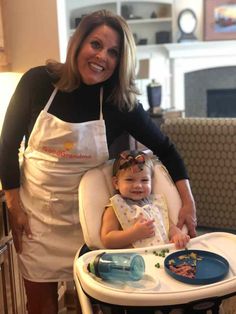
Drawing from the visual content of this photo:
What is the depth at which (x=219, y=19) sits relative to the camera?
5.17m

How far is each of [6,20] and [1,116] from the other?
451 mm

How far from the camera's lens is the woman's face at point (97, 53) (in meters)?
1.39

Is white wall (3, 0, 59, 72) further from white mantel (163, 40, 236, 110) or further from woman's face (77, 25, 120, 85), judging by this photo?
white mantel (163, 40, 236, 110)

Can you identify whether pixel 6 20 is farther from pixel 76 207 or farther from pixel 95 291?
pixel 95 291

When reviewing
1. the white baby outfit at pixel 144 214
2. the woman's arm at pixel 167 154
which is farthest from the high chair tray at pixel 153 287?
the woman's arm at pixel 167 154

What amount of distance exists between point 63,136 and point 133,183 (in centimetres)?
27

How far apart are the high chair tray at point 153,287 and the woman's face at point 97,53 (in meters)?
0.56

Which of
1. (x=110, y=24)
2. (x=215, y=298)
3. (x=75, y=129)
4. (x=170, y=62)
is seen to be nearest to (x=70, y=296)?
(x=75, y=129)

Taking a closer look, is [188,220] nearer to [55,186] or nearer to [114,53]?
[55,186]

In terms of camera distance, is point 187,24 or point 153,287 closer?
point 153,287

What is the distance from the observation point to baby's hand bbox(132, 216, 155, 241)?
133 centimetres

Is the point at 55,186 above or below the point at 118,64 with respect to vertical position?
below

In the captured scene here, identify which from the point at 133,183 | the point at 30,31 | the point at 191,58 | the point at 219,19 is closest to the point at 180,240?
the point at 133,183

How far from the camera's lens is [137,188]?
1.45 m
